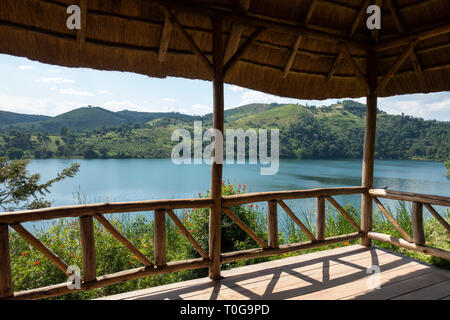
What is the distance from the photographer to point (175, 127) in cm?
2689

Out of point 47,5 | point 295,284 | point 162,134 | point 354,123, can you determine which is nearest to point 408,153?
point 354,123

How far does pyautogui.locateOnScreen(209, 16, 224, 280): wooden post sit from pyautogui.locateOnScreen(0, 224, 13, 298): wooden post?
5.24 ft

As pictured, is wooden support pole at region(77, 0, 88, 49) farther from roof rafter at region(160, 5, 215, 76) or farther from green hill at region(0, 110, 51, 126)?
green hill at region(0, 110, 51, 126)

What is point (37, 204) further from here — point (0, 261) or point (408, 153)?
point (408, 153)

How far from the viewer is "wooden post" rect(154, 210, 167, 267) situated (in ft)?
8.42

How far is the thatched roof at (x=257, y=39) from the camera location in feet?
8.24

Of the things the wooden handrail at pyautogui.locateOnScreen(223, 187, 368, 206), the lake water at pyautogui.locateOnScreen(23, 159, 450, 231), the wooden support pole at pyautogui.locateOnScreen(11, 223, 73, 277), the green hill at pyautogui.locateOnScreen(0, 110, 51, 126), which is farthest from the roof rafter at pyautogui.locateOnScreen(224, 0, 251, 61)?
the green hill at pyautogui.locateOnScreen(0, 110, 51, 126)

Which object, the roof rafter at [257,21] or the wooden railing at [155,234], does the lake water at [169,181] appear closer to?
the wooden railing at [155,234]

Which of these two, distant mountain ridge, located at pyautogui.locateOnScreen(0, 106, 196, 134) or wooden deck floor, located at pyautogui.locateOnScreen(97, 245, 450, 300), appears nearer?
wooden deck floor, located at pyautogui.locateOnScreen(97, 245, 450, 300)

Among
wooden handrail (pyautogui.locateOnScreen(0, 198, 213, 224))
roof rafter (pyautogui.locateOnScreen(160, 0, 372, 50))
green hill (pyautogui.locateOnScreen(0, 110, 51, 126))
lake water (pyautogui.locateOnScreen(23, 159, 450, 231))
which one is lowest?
lake water (pyautogui.locateOnScreen(23, 159, 450, 231))

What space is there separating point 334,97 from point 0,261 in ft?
13.8

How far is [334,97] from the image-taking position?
4.12 metres

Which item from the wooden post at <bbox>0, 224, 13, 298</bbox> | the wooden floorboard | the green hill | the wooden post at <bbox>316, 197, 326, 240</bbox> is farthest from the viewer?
the green hill

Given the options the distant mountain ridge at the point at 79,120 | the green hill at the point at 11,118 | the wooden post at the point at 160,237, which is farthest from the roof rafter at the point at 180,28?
the green hill at the point at 11,118
